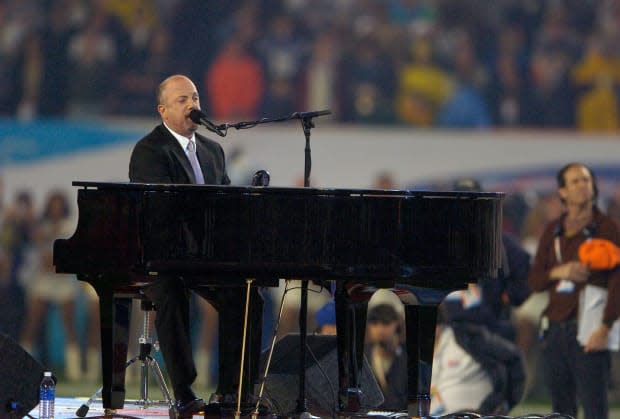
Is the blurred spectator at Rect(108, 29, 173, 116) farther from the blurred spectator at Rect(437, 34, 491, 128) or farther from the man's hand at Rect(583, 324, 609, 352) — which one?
the man's hand at Rect(583, 324, 609, 352)

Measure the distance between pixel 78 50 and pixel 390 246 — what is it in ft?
32.1

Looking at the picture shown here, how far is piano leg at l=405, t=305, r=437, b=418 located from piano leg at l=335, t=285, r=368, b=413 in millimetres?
304

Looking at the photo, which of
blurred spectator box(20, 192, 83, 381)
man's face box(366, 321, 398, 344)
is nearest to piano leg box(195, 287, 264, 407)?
man's face box(366, 321, 398, 344)

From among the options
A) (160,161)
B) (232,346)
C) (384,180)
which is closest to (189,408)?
(232,346)

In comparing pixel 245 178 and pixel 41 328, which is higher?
pixel 245 178

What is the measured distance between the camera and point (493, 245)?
7.80 meters

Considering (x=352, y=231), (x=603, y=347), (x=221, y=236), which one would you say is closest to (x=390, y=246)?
(x=352, y=231)

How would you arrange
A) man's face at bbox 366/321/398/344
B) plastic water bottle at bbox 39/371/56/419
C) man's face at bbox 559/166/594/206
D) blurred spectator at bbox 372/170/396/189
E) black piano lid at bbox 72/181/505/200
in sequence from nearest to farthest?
black piano lid at bbox 72/181/505/200, plastic water bottle at bbox 39/371/56/419, man's face at bbox 559/166/594/206, man's face at bbox 366/321/398/344, blurred spectator at bbox 372/170/396/189

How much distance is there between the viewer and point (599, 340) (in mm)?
10328

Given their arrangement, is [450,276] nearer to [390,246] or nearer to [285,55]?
[390,246]

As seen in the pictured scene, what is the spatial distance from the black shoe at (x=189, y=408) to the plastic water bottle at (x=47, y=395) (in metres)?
0.91

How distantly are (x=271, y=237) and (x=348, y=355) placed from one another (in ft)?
3.13

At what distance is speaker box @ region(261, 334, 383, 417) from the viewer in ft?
27.5

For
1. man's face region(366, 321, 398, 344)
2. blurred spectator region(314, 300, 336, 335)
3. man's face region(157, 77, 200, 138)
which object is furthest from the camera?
man's face region(366, 321, 398, 344)
